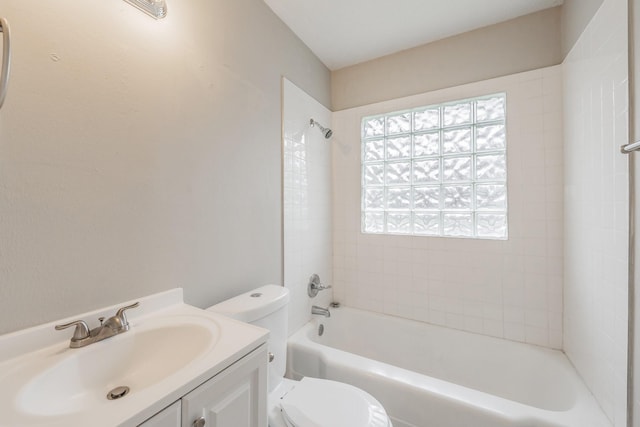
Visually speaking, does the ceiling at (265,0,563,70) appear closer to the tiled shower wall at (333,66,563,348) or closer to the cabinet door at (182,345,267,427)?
the tiled shower wall at (333,66,563,348)

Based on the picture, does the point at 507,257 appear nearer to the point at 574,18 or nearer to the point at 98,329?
the point at 574,18

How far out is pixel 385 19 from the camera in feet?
5.49

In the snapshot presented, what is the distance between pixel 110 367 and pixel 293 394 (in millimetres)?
698

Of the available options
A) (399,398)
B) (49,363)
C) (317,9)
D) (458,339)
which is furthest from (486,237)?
(49,363)

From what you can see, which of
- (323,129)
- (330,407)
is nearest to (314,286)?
(330,407)

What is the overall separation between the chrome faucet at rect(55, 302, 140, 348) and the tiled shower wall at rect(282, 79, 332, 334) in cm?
96

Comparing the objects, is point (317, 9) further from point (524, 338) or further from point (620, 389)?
point (524, 338)

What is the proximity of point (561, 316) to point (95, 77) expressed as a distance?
8.31 feet

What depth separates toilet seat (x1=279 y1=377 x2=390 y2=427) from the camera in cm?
97

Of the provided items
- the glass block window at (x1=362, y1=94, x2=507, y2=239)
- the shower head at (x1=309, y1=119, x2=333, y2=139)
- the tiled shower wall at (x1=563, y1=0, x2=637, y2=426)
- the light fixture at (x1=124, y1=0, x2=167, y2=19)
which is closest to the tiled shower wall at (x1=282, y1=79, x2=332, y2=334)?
the shower head at (x1=309, y1=119, x2=333, y2=139)

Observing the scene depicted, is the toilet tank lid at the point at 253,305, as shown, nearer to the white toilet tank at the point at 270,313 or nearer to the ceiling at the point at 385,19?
the white toilet tank at the point at 270,313

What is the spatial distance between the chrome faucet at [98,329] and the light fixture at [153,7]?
104cm

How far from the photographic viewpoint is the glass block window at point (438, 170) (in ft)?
5.81

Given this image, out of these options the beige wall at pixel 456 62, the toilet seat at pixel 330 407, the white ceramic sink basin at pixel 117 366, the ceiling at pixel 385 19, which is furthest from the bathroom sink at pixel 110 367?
the beige wall at pixel 456 62
